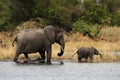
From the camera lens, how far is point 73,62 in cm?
3175

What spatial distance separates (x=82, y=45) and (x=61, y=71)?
1585 centimetres

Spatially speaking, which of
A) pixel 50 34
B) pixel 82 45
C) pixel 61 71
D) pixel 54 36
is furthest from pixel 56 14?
pixel 61 71

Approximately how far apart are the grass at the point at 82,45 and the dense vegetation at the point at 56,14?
8.67 ft

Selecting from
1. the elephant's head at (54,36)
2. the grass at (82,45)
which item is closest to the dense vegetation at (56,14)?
the grass at (82,45)

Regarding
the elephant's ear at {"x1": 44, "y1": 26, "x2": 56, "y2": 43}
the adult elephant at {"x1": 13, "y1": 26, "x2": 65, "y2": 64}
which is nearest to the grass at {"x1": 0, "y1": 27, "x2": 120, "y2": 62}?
the adult elephant at {"x1": 13, "y1": 26, "x2": 65, "y2": 64}

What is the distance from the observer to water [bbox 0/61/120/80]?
77.0 feet

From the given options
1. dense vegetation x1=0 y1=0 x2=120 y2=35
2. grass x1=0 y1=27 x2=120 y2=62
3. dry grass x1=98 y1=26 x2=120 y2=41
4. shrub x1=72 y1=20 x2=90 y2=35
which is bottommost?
grass x1=0 y1=27 x2=120 y2=62

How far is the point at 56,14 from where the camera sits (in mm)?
51594

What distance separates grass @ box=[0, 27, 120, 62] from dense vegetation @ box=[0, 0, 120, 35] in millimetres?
2641

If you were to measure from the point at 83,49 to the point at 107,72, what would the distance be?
21.6ft

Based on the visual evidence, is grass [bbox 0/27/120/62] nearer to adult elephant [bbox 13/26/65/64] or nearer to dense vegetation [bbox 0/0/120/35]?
adult elephant [bbox 13/26/65/64]

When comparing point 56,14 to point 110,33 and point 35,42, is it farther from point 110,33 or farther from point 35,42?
point 35,42

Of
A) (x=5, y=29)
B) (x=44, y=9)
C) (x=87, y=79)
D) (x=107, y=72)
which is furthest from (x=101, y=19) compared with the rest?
(x=87, y=79)

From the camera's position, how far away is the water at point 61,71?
23.5 m
